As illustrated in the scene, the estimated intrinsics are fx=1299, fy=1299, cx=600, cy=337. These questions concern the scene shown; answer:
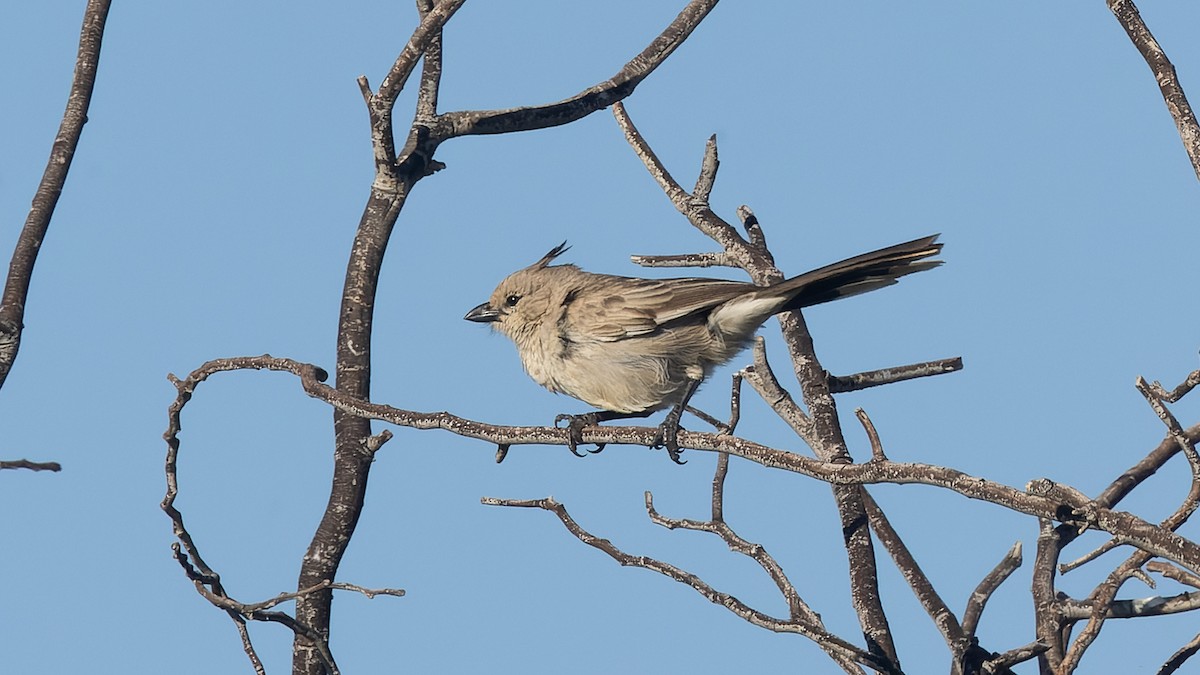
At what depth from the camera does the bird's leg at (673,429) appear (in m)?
5.00

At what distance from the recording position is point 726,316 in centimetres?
607

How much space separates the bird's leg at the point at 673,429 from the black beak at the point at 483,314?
1176 mm

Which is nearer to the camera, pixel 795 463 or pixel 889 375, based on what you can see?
pixel 795 463

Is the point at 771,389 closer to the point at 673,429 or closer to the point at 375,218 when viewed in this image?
the point at 673,429

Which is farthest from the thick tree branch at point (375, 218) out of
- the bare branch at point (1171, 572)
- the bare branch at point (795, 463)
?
the bare branch at point (1171, 572)

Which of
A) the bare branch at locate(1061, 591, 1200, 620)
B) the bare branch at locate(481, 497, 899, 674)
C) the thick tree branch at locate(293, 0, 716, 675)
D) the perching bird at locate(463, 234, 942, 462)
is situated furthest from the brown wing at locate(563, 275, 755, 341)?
the bare branch at locate(1061, 591, 1200, 620)

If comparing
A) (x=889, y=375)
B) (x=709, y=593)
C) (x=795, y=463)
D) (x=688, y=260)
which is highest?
(x=688, y=260)

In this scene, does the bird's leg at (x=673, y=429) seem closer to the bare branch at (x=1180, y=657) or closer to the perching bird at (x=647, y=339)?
the perching bird at (x=647, y=339)

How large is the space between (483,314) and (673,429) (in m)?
1.81

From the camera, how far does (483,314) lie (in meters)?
6.86

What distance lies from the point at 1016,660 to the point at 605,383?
2457mm

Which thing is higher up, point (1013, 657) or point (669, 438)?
point (669, 438)

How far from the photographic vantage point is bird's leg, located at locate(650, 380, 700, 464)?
4996 mm

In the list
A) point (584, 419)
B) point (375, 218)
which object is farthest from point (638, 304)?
point (375, 218)
